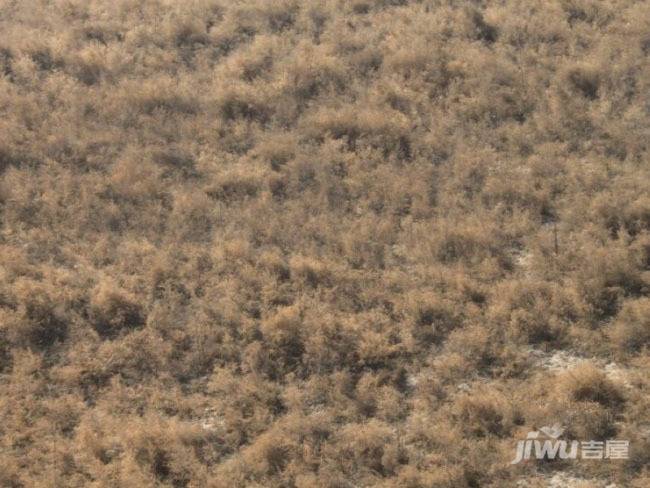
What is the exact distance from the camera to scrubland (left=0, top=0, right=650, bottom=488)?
353 inches

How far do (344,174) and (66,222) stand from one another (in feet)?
14.5

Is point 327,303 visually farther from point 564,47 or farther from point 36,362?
point 564,47

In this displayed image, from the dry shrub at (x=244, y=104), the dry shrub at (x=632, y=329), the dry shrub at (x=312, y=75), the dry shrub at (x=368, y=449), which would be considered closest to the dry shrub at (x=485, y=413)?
the dry shrub at (x=368, y=449)

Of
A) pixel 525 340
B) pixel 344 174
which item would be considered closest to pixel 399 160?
pixel 344 174

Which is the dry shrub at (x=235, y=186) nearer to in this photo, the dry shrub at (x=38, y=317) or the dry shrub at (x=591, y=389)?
the dry shrub at (x=38, y=317)

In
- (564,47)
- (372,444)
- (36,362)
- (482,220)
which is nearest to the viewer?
(372,444)

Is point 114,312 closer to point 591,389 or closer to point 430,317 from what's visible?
point 430,317

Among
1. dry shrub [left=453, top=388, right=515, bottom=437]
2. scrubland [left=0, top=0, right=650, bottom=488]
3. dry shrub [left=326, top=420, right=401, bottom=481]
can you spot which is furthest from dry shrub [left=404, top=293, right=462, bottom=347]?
dry shrub [left=326, top=420, right=401, bottom=481]

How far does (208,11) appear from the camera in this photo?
17.7m
